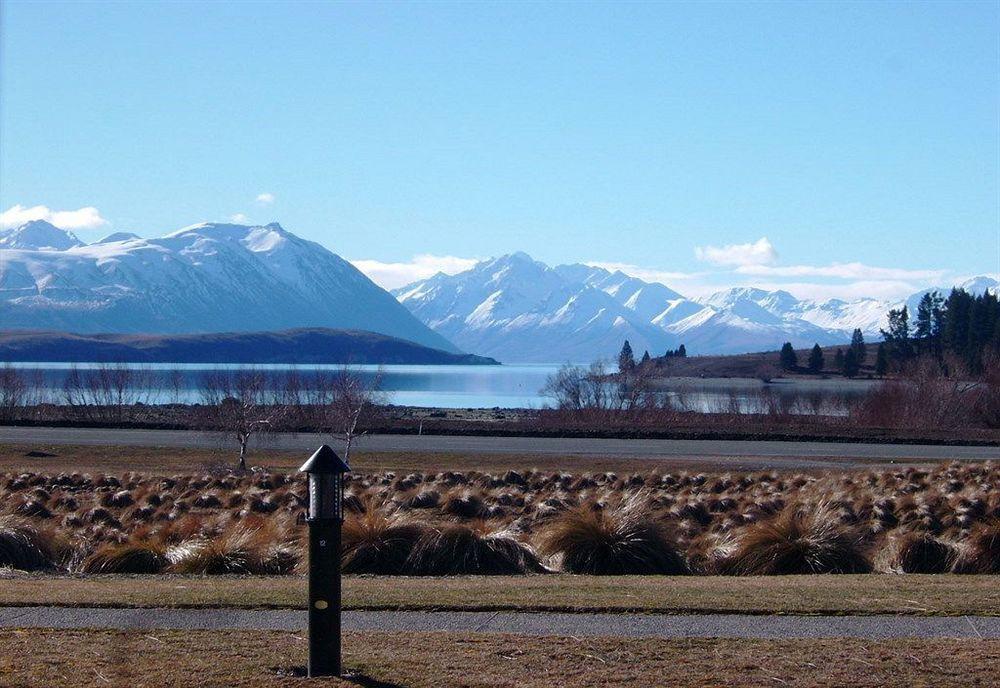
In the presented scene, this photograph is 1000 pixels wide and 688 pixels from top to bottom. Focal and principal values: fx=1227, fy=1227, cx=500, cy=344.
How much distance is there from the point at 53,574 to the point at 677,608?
24.9 feet

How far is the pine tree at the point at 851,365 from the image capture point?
5645 inches

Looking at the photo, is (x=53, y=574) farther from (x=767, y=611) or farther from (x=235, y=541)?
(x=767, y=611)

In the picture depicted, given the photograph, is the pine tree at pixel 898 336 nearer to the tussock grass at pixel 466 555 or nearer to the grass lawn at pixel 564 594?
the tussock grass at pixel 466 555

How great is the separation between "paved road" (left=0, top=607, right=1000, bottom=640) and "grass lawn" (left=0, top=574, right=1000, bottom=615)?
219 mm

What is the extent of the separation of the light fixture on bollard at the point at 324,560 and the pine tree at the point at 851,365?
142m

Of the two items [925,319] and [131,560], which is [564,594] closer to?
[131,560]

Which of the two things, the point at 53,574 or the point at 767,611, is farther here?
the point at 53,574

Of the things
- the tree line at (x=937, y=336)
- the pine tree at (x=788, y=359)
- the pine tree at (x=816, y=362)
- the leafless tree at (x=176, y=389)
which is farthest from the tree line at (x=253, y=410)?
the pine tree at (x=788, y=359)

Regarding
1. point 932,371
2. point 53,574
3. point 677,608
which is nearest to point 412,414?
point 932,371

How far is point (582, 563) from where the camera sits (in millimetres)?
14141

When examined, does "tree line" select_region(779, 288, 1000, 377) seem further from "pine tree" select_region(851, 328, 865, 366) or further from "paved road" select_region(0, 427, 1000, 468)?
"paved road" select_region(0, 427, 1000, 468)

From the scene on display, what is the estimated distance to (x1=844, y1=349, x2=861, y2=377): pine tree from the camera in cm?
14338

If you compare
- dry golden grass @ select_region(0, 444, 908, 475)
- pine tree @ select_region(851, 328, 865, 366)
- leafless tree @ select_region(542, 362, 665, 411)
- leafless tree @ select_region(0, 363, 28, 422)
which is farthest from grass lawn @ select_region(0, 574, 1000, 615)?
pine tree @ select_region(851, 328, 865, 366)

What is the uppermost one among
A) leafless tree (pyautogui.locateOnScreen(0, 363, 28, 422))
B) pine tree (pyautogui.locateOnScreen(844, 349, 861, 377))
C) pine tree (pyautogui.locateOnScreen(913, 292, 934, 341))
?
pine tree (pyautogui.locateOnScreen(913, 292, 934, 341))
